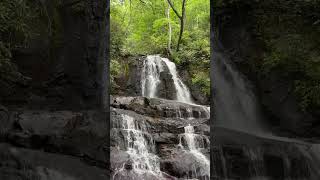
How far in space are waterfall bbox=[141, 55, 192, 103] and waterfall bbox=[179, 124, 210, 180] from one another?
463 cm

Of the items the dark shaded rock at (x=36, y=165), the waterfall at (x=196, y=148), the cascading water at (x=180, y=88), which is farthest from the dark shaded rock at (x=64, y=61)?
the cascading water at (x=180, y=88)

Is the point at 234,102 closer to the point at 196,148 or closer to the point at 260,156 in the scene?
the point at 260,156

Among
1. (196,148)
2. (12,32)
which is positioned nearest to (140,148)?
(196,148)

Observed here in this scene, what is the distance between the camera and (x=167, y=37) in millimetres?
17859

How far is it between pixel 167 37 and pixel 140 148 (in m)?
9.63

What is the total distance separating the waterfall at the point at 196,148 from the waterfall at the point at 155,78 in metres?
4.63

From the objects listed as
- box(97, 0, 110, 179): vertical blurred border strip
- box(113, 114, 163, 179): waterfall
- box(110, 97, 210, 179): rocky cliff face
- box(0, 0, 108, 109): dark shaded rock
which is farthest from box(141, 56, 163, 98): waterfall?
box(0, 0, 108, 109): dark shaded rock

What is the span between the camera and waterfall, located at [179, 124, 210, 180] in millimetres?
8595

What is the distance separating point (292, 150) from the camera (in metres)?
4.75

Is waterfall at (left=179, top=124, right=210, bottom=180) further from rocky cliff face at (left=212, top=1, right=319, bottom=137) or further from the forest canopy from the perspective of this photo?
the forest canopy

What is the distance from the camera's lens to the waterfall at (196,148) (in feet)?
28.2

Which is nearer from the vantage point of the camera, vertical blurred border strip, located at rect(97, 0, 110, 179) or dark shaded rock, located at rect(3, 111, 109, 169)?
dark shaded rock, located at rect(3, 111, 109, 169)

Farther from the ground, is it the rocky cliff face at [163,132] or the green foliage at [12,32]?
the green foliage at [12,32]

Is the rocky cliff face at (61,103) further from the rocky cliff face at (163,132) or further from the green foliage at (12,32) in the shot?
the rocky cliff face at (163,132)
